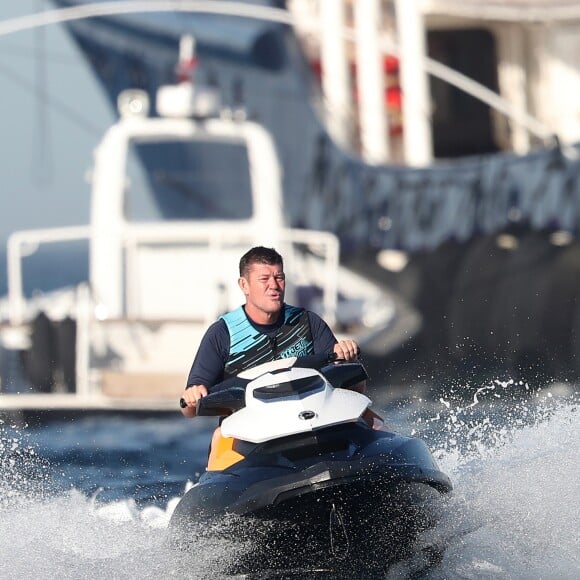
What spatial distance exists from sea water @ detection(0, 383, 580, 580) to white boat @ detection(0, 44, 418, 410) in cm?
716

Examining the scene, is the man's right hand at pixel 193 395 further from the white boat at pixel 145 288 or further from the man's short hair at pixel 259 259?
the white boat at pixel 145 288

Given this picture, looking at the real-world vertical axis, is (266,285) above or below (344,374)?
above

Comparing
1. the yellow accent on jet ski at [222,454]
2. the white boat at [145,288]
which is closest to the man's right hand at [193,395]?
the yellow accent on jet ski at [222,454]

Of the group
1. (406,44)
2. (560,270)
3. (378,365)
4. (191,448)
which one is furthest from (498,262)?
(191,448)

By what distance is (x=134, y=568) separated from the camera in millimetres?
5551

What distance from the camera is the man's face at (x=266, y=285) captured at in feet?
18.0

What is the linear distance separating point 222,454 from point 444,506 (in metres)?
0.90

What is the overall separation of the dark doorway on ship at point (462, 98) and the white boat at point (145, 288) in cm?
1206

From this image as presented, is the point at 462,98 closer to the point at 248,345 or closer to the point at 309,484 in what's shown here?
the point at 248,345

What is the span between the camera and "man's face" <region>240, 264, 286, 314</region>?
216 inches

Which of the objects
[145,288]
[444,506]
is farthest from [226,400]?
[145,288]

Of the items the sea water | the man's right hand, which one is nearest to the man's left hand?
the man's right hand

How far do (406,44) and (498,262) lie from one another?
5830mm

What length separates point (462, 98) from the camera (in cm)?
3222
